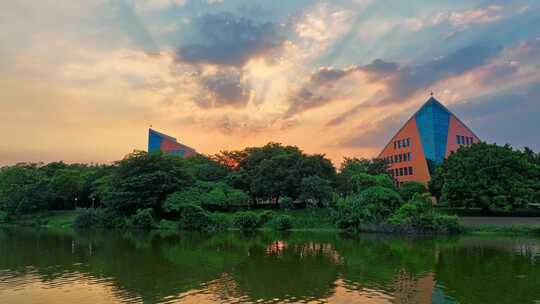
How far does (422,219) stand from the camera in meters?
39.8

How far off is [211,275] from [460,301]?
35.1ft

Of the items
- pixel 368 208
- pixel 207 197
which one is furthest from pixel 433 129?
pixel 207 197

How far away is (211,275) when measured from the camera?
19.9 meters

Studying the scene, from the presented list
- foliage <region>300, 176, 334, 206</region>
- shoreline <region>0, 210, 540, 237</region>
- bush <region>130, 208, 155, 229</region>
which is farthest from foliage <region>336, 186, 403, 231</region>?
bush <region>130, 208, 155, 229</region>

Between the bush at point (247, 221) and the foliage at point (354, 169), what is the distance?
13.3 metres

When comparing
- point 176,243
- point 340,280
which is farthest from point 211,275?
point 176,243

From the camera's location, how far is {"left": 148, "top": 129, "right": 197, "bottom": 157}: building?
90125 mm

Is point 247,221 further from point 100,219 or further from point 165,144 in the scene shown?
point 165,144

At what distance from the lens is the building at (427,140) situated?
66.0 meters

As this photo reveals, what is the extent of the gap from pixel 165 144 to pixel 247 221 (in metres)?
49.1

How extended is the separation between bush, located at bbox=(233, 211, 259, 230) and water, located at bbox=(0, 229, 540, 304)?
598 inches

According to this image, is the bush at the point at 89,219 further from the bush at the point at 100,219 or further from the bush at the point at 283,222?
the bush at the point at 283,222

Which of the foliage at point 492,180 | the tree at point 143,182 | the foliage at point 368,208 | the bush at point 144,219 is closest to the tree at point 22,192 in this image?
the tree at point 143,182

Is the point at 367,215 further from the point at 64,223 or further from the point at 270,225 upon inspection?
the point at 64,223
